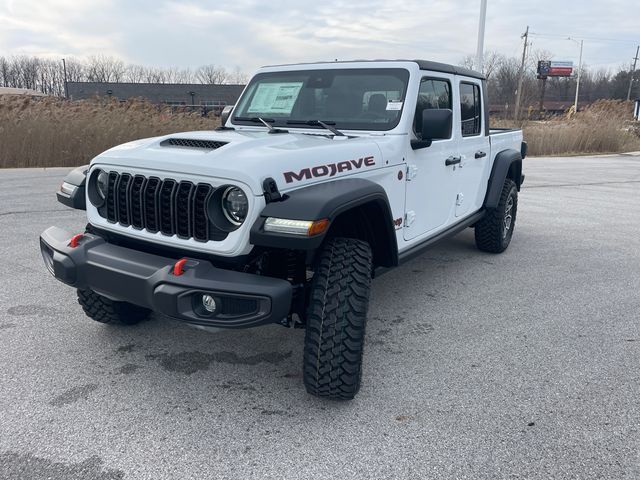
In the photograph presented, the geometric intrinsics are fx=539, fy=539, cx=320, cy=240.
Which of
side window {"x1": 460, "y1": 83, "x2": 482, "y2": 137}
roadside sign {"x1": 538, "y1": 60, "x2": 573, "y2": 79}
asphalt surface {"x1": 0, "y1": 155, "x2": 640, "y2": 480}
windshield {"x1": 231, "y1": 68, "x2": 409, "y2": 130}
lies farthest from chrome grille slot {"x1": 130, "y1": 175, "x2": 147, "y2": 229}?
roadside sign {"x1": 538, "y1": 60, "x2": 573, "y2": 79}

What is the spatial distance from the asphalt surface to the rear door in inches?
29.5

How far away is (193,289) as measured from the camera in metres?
2.40

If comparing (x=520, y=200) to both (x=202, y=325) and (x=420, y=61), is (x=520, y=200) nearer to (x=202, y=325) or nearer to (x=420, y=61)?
(x=420, y=61)

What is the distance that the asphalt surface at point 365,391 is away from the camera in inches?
91.9

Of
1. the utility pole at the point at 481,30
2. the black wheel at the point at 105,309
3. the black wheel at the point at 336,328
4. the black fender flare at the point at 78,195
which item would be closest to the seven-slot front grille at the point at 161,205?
the black fender flare at the point at 78,195

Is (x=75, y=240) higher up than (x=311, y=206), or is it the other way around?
(x=311, y=206)

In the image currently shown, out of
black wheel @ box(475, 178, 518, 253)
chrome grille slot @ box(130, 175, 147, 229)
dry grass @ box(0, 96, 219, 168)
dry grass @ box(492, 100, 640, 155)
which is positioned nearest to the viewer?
chrome grille slot @ box(130, 175, 147, 229)

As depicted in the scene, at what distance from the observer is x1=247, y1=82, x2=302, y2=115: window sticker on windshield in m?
4.05

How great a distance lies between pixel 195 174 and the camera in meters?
2.64

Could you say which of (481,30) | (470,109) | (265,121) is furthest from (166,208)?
(481,30)

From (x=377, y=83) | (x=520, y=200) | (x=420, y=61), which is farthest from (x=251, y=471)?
(x=520, y=200)

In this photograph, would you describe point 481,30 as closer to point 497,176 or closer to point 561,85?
point 497,176

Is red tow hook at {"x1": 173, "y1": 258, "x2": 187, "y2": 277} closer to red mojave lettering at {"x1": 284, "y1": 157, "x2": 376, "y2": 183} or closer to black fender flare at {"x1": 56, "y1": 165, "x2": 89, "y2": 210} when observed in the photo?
red mojave lettering at {"x1": 284, "y1": 157, "x2": 376, "y2": 183}

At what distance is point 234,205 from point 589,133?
2056 centimetres
